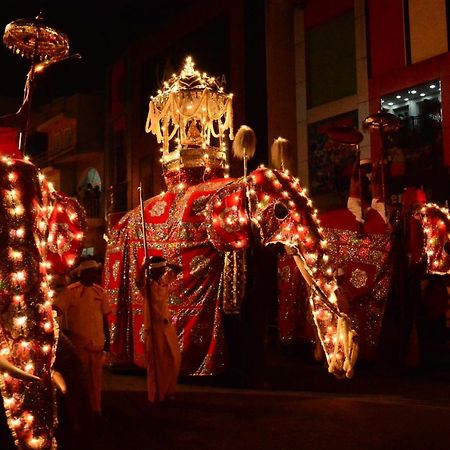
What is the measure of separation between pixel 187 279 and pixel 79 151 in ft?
63.4

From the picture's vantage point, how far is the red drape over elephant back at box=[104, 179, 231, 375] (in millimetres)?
7566

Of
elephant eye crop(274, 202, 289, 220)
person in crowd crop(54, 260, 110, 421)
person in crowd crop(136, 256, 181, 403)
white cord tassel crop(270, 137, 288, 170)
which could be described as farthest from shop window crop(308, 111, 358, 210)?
person in crowd crop(54, 260, 110, 421)

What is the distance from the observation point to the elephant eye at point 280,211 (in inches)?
236

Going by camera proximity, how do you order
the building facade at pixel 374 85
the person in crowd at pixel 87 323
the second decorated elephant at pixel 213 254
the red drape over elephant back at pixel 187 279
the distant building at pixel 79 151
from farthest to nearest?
the distant building at pixel 79 151 → the building facade at pixel 374 85 → the red drape over elephant back at pixel 187 279 → the person in crowd at pixel 87 323 → the second decorated elephant at pixel 213 254

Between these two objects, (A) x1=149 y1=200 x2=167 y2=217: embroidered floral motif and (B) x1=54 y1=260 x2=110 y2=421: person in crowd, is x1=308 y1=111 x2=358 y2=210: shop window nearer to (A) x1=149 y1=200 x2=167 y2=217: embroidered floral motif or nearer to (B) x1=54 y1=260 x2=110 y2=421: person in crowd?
(A) x1=149 y1=200 x2=167 y2=217: embroidered floral motif

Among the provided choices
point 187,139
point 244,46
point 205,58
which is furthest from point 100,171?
point 187,139

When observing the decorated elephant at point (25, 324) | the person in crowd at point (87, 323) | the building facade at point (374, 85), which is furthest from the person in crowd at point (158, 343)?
the building facade at point (374, 85)

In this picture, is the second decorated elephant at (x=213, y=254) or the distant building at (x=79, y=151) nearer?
the second decorated elephant at (x=213, y=254)

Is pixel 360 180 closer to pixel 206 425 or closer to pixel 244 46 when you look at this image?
pixel 206 425

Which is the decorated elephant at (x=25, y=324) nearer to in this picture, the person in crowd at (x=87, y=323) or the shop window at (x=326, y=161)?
the person in crowd at (x=87, y=323)

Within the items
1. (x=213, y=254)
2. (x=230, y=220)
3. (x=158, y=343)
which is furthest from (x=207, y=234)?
(x=158, y=343)

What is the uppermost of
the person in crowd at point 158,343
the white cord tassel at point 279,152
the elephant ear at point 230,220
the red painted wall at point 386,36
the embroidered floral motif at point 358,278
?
the red painted wall at point 386,36

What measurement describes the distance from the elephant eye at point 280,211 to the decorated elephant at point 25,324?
3.24m

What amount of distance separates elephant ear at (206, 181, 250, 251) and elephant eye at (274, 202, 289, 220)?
0.38 metres
